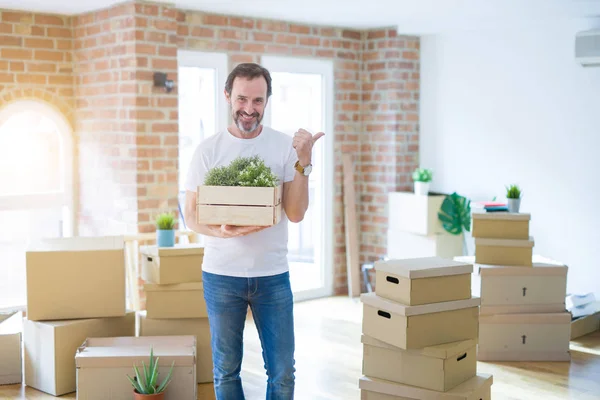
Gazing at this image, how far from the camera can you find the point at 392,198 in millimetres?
6648

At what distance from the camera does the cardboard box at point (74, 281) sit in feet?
13.0

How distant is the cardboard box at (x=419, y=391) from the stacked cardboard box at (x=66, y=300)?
138 centimetres

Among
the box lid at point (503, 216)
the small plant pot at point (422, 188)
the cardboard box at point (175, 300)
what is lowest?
the cardboard box at point (175, 300)

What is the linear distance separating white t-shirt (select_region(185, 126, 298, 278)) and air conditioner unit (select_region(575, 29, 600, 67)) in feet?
10.9

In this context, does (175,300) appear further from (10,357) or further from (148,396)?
(10,357)

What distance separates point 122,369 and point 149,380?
16 centimetres

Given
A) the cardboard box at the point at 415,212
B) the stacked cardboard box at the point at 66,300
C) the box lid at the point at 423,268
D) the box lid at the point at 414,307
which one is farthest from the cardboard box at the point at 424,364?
the cardboard box at the point at 415,212

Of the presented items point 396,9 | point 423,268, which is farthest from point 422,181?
point 423,268

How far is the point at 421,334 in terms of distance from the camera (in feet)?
11.4

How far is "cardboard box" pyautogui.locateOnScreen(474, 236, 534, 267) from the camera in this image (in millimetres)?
4867

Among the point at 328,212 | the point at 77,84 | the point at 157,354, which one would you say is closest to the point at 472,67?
the point at 328,212

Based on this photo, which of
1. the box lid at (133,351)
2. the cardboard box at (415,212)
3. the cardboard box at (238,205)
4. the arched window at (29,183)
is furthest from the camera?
the cardboard box at (415,212)

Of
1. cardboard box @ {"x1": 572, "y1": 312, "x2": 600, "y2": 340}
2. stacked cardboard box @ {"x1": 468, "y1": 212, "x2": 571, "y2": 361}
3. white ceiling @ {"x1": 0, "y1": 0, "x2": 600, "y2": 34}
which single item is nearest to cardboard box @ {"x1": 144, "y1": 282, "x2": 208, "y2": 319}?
stacked cardboard box @ {"x1": 468, "y1": 212, "x2": 571, "y2": 361}

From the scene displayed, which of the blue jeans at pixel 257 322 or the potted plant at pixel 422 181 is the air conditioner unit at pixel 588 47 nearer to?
the potted plant at pixel 422 181
